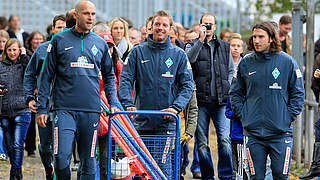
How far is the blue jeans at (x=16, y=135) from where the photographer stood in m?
10.6

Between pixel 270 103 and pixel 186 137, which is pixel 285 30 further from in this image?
pixel 270 103

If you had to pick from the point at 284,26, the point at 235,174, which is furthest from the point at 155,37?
the point at 284,26

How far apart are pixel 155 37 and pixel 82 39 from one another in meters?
1.08

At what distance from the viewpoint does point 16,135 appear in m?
10.9

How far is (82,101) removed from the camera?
8180 millimetres

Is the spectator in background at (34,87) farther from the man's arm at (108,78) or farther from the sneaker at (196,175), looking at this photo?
the sneaker at (196,175)

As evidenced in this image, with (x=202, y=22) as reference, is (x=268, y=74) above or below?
below

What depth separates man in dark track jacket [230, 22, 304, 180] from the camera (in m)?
8.16

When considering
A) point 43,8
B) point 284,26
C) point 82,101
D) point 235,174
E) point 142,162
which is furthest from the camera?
point 43,8

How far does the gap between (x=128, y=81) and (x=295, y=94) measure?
6.56 ft

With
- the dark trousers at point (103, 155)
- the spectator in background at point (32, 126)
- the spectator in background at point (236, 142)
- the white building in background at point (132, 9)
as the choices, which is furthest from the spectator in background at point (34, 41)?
the white building in background at point (132, 9)

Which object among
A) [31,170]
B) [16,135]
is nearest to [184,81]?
[16,135]

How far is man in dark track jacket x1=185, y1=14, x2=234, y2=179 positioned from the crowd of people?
0.01 metres

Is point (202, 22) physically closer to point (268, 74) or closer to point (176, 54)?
point (176, 54)
